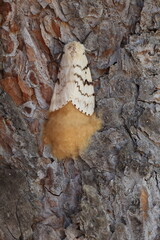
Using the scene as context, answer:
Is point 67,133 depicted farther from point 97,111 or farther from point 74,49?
point 74,49

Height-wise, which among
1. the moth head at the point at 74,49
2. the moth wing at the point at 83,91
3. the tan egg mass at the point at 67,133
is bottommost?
the tan egg mass at the point at 67,133

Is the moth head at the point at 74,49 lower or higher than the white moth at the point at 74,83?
higher

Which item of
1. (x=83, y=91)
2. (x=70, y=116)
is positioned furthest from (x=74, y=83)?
(x=70, y=116)

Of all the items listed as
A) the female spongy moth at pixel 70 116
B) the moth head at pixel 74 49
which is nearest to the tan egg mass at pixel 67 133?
the female spongy moth at pixel 70 116

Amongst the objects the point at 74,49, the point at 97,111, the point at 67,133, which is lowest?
the point at 67,133

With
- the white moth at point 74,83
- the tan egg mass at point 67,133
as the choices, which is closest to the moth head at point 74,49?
the white moth at point 74,83

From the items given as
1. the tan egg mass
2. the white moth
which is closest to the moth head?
the white moth

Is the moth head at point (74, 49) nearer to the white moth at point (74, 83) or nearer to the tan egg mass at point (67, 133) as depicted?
the white moth at point (74, 83)
